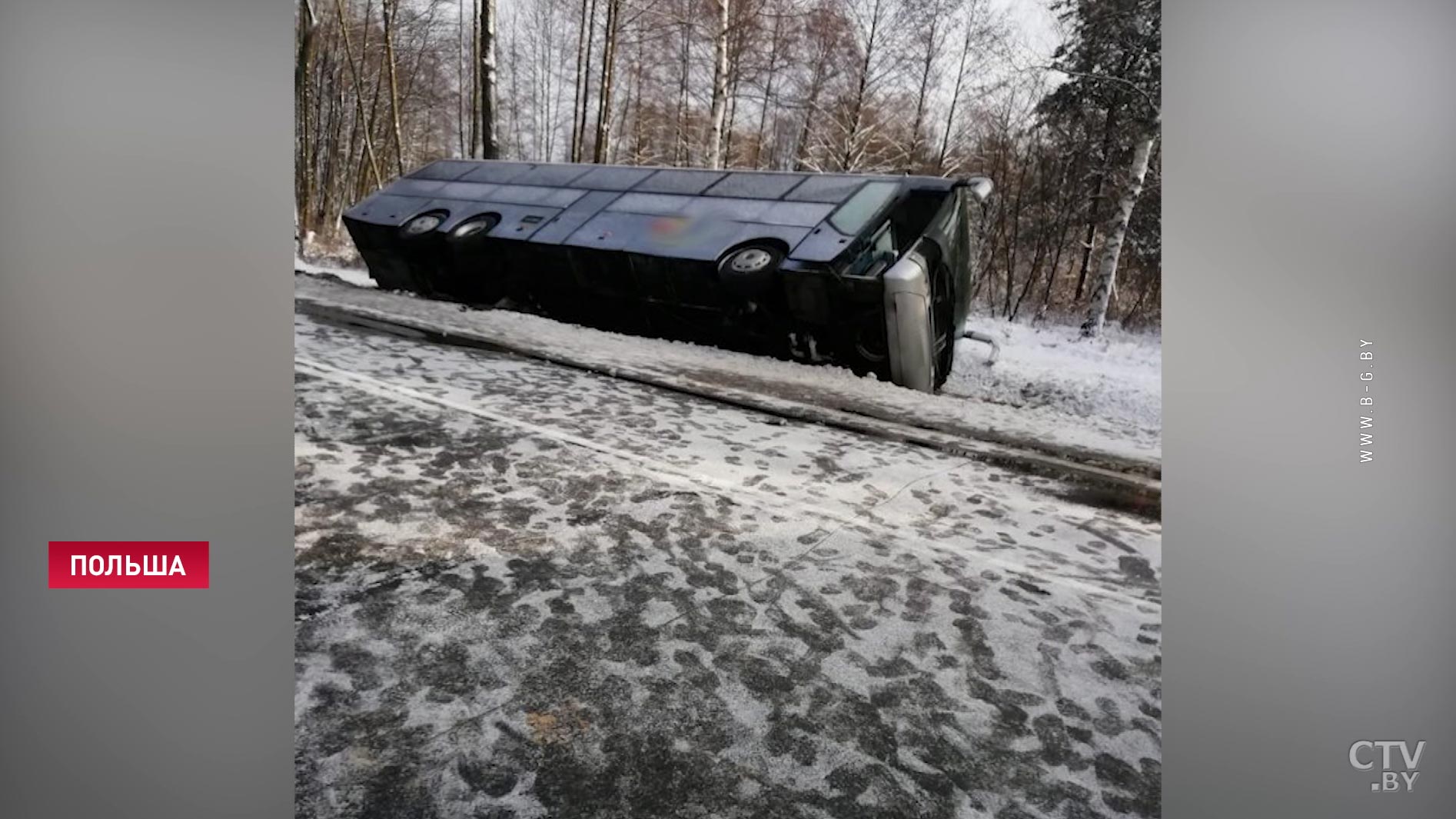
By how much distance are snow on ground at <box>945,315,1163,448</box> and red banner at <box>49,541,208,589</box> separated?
4.52 ft

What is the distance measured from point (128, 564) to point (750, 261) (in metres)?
1.25

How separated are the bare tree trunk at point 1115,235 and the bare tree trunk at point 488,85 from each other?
1.19 meters

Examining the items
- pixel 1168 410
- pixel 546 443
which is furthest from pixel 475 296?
pixel 1168 410

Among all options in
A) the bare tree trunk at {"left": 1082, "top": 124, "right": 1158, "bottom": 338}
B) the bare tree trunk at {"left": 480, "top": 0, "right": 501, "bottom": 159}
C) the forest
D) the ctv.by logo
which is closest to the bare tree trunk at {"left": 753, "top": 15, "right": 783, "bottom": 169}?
the forest

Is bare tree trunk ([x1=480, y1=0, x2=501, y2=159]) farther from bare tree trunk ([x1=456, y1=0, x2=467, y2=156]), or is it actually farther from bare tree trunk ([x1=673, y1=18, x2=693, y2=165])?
bare tree trunk ([x1=673, y1=18, x2=693, y2=165])

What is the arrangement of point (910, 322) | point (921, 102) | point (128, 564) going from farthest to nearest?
point (910, 322)
point (921, 102)
point (128, 564)

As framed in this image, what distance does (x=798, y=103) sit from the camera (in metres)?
1.61

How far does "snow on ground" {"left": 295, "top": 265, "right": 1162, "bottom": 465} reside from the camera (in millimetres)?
1465

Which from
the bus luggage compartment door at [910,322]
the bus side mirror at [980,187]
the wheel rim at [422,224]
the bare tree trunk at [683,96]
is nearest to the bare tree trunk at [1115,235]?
the bus side mirror at [980,187]

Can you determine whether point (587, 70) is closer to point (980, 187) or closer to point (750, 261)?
point (750, 261)

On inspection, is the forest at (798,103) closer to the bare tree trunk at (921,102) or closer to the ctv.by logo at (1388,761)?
the bare tree trunk at (921,102)

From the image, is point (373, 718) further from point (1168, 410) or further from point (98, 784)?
point (1168, 410)

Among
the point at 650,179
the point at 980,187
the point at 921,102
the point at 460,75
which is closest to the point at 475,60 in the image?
the point at 460,75

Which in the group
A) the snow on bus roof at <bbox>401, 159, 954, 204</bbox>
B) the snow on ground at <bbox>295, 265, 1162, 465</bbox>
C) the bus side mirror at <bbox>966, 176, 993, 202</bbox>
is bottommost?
the snow on ground at <bbox>295, 265, 1162, 465</bbox>
